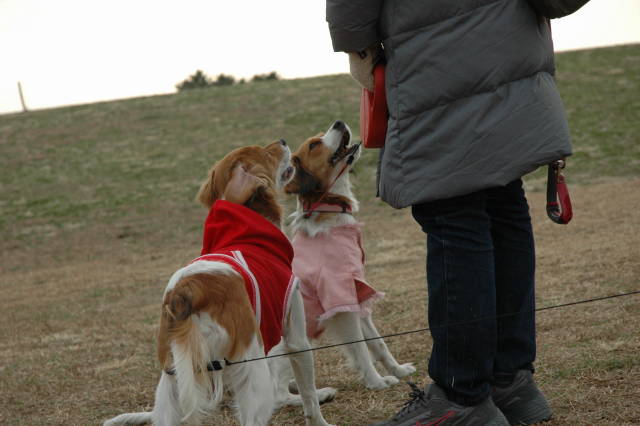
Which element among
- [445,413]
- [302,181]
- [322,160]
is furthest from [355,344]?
[445,413]

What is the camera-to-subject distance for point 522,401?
271 centimetres

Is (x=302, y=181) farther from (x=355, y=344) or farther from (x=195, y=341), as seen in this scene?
(x=195, y=341)

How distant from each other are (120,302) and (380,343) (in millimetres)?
4293

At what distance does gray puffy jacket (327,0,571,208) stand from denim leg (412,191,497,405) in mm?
131

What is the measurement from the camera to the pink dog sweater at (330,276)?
381 centimetres

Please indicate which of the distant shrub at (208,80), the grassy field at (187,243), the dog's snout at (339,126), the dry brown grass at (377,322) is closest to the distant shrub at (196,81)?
the distant shrub at (208,80)

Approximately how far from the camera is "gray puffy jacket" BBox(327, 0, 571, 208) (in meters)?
2.32

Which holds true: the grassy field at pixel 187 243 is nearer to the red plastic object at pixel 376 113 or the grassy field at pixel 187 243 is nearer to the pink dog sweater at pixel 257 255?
the pink dog sweater at pixel 257 255

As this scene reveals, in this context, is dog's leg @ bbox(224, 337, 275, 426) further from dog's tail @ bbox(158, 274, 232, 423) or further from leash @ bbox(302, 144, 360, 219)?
leash @ bbox(302, 144, 360, 219)

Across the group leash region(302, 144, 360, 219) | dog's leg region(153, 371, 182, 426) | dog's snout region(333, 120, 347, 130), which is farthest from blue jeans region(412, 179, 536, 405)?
dog's snout region(333, 120, 347, 130)

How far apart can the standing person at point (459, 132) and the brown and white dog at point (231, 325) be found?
25.8 inches

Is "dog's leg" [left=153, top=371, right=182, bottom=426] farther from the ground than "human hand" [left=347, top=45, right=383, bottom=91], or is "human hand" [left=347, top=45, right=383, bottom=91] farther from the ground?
"human hand" [left=347, top=45, right=383, bottom=91]

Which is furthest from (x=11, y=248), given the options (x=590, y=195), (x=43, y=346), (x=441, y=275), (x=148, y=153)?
(x=441, y=275)

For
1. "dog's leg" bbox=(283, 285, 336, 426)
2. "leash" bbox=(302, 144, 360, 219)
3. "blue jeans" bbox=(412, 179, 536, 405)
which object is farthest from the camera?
"leash" bbox=(302, 144, 360, 219)
